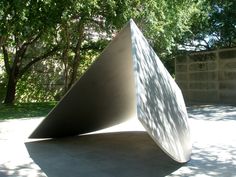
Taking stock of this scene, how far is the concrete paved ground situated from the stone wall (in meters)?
8.01

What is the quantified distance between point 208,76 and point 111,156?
12.4m

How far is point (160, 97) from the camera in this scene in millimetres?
5977

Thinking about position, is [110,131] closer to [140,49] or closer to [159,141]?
[140,49]

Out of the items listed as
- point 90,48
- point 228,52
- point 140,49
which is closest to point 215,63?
point 228,52

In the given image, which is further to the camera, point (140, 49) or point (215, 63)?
point (215, 63)

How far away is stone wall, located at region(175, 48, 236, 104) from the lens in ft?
57.5

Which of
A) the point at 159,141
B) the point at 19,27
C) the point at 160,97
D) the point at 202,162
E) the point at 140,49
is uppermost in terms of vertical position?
the point at 19,27

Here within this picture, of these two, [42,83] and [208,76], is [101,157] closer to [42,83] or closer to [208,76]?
[208,76]

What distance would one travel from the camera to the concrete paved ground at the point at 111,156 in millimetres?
5941

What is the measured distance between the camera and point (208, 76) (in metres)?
18.5

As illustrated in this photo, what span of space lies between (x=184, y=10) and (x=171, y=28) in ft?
2.88

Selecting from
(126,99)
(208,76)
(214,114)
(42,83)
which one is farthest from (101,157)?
(42,83)

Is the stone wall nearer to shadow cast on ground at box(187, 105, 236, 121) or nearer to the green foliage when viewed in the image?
shadow cast on ground at box(187, 105, 236, 121)

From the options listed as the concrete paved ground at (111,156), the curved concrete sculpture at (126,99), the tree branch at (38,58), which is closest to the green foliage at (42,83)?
the tree branch at (38,58)
